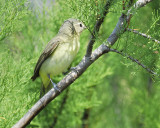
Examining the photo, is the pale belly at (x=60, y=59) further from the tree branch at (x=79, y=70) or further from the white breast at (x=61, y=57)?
the tree branch at (x=79, y=70)

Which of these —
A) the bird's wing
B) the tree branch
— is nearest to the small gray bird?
the bird's wing

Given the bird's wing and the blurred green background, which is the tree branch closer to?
the blurred green background

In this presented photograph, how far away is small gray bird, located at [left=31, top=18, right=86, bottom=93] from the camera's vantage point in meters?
1.73

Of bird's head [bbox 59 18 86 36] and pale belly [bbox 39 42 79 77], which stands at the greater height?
bird's head [bbox 59 18 86 36]

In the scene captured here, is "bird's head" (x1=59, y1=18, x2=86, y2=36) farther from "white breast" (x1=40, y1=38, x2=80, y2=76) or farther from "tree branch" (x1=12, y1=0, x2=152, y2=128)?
"tree branch" (x1=12, y1=0, x2=152, y2=128)

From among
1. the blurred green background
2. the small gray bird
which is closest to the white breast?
the small gray bird

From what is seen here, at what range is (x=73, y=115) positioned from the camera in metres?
2.16

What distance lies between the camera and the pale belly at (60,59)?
172cm

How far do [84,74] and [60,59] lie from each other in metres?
0.44

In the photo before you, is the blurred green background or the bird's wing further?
the bird's wing

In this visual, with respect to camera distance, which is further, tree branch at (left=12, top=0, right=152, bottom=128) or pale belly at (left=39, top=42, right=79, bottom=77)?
pale belly at (left=39, top=42, right=79, bottom=77)

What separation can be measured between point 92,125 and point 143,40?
1513 mm

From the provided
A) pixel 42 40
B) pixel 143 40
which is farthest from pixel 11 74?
pixel 143 40

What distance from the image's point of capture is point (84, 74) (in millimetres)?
2143
